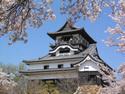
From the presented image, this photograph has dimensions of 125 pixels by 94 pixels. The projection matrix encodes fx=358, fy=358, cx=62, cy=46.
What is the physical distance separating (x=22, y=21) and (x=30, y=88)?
89.5 feet

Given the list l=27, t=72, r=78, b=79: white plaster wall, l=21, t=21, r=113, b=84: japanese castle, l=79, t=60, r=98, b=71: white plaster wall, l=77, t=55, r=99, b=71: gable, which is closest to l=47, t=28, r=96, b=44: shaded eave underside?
l=21, t=21, r=113, b=84: japanese castle

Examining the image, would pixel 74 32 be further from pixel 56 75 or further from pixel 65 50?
pixel 56 75

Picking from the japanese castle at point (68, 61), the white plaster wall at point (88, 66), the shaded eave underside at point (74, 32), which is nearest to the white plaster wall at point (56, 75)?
the japanese castle at point (68, 61)

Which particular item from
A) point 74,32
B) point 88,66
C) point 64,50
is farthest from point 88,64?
point 74,32

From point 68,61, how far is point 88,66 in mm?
3093

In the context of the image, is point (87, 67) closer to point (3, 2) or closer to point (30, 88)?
point (30, 88)

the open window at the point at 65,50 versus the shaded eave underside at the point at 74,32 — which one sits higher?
the shaded eave underside at the point at 74,32

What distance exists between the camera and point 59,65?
142ft

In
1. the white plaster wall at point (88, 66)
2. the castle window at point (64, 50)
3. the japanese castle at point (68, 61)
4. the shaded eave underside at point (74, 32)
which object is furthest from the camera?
the shaded eave underside at point (74, 32)

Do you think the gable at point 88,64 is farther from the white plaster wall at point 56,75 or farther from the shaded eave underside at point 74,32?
the shaded eave underside at point 74,32

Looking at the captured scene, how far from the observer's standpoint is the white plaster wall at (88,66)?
3991 cm

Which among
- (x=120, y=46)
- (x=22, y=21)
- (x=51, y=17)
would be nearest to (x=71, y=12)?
(x=51, y=17)

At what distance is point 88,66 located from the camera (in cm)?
4044

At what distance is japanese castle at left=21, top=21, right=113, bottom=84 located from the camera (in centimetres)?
3950
